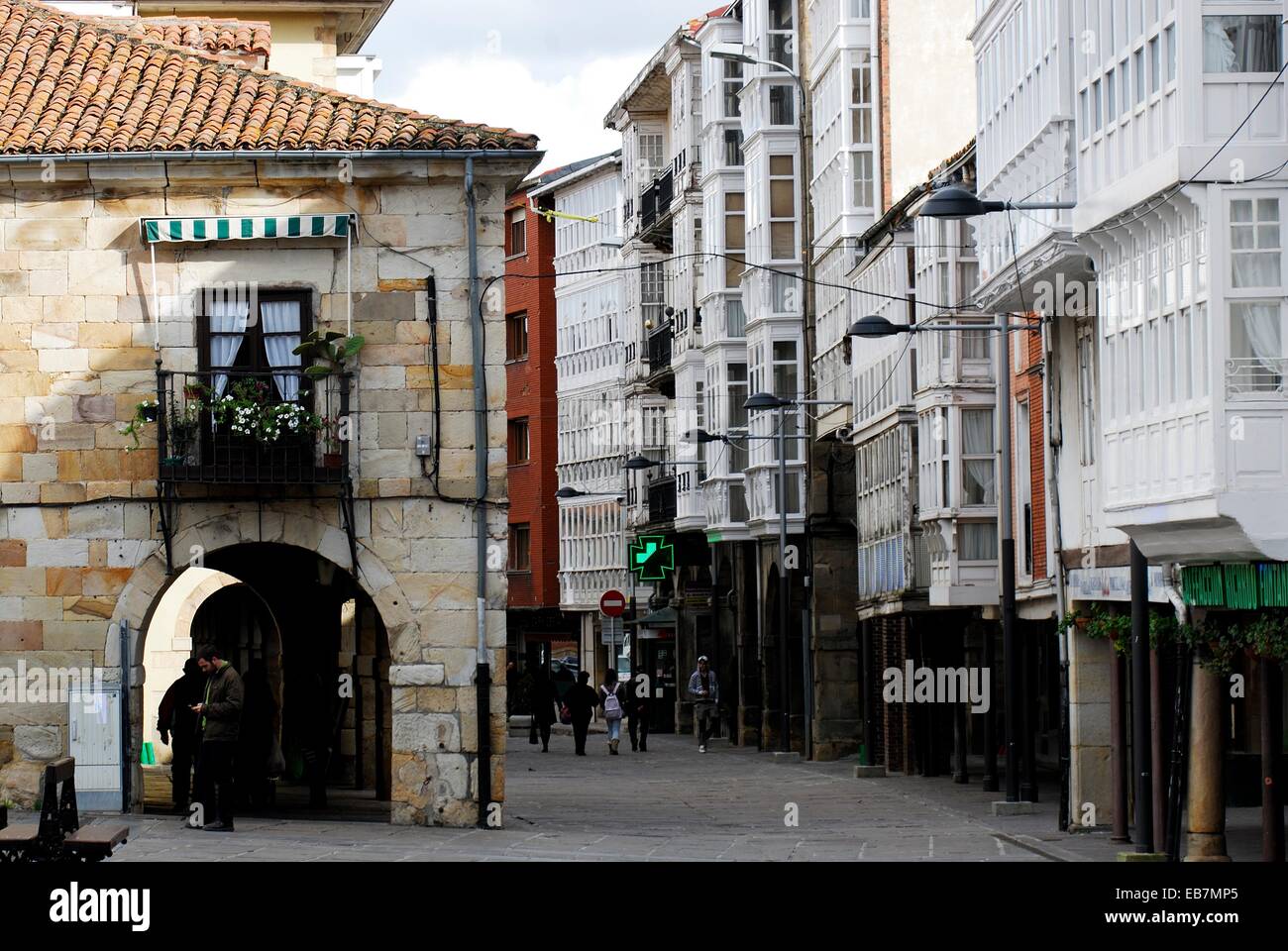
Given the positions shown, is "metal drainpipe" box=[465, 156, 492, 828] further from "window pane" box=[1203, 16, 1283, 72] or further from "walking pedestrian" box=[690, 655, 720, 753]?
"walking pedestrian" box=[690, 655, 720, 753]

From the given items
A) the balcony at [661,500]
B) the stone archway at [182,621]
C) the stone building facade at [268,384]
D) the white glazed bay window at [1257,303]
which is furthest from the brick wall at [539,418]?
the white glazed bay window at [1257,303]

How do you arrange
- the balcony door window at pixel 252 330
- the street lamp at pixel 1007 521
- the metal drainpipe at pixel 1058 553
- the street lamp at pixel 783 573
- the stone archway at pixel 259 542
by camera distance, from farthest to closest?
the street lamp at pixel 783 573 < the street lamp at pixel 1007 521 < the metal drainpipe at pixel 1058 553 < the balcony door window at pixel 252 330 < the stone archway at pixel 259 542

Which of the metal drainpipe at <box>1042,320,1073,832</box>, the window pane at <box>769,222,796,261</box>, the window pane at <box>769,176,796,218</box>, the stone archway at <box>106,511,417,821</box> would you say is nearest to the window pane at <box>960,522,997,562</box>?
the metal drainpipe at <box>1042,320,1073,832</box>

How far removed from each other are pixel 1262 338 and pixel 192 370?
1140 centimetres

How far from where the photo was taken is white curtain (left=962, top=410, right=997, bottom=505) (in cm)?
3566

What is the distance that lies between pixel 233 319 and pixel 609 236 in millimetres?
49946

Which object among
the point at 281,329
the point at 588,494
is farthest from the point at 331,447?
the point at 588,494

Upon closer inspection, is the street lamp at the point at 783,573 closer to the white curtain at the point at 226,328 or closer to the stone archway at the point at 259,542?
the stone archway at the point at 259,542

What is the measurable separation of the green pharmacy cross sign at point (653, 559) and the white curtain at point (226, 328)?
3092 centimetres

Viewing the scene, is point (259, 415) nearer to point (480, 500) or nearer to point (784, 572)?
point (480, 500)

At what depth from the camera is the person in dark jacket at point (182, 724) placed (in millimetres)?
26594

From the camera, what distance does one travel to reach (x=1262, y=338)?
68.5 ft

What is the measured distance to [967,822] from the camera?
3012cm

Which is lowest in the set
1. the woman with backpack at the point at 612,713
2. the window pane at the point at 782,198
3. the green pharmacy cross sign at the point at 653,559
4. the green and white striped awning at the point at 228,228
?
the woman with backpack at the point at 612,713
